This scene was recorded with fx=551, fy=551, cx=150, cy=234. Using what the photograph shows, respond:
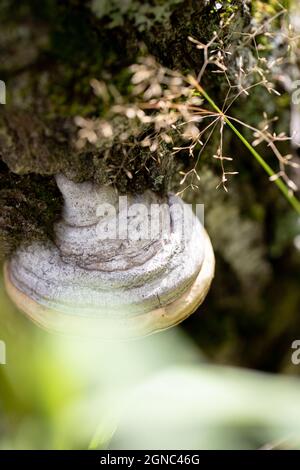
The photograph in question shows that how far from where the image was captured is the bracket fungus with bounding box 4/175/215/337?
1.15m

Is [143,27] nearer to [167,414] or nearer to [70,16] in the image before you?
[70,16]

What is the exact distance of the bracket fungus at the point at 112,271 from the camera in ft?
3.76

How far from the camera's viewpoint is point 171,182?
1.33 metres

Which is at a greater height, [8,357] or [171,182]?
[171,182]

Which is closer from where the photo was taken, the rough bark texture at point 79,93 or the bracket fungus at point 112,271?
the rough bark texture at point 79,93

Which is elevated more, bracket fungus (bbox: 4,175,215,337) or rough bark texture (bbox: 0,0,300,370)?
rough bark texture (bbox: 0,0,300,370)

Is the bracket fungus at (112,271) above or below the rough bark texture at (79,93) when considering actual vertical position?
below

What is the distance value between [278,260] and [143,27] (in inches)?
56.6

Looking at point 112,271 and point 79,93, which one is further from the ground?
point 79,93

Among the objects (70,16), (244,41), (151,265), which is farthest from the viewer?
(244,41)

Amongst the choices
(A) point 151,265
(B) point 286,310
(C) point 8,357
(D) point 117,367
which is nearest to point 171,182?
(A) point 151,265

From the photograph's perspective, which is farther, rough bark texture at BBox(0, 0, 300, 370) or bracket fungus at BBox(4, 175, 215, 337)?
bracket fungus at BBox(4, 175, 215, 337)

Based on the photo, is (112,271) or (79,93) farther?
(112,271)

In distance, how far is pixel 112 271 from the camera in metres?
1.16
